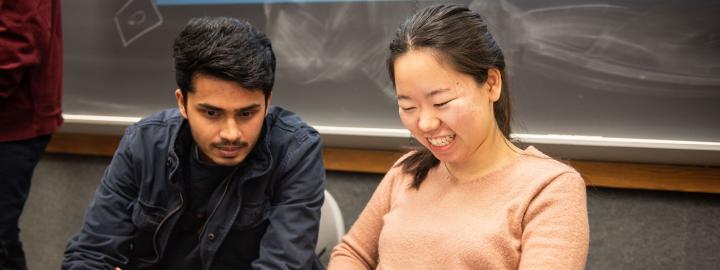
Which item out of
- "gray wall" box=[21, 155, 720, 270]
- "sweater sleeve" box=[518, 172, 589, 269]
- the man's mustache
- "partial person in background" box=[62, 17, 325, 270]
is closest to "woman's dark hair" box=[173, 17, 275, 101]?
"partial person in background" box=[62, 17, 325, 270]

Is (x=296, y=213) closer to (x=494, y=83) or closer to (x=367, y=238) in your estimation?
(x=367, y=238)

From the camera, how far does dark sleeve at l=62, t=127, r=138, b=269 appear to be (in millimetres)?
1487

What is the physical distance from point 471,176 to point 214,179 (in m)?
0.59

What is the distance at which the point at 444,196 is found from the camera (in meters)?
1.33

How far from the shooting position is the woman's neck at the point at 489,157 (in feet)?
4.29

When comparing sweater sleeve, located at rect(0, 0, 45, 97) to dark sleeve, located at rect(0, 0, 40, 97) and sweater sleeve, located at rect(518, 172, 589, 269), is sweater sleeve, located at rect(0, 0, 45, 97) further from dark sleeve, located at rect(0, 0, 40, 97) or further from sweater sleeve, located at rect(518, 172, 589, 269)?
sweater sleeve, located at rect(518, 172, 589, 269)

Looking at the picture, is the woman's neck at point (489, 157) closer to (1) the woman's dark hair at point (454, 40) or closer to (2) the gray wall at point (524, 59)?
(1) the woman's dark hair at point (454, 40)

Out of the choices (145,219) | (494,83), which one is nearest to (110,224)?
(145,219)

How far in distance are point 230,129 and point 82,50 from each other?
3.97 feet

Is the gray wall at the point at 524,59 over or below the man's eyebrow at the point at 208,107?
below

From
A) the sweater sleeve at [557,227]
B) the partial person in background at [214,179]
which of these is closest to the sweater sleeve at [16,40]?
the partial person in background at [214,179]

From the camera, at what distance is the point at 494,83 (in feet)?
4.12

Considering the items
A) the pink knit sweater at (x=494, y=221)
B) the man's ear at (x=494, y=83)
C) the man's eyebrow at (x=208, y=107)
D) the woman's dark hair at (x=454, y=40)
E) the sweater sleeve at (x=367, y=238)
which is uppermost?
the woman's dark hair at (x=454, y=40)

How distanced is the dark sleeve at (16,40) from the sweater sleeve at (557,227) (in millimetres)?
A: 1361
